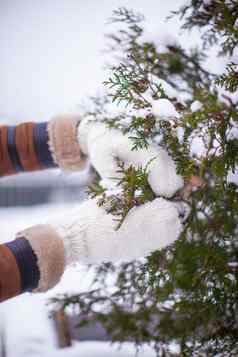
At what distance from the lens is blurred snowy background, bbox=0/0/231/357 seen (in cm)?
167

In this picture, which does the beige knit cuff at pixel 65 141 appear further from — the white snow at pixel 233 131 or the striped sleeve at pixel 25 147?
the white snow at pixel 233 131

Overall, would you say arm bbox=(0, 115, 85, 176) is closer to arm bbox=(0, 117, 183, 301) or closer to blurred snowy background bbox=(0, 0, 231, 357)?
arm bbox=(0, 117, 183, 301)

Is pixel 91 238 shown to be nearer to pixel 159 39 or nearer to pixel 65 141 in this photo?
pixel 65 141

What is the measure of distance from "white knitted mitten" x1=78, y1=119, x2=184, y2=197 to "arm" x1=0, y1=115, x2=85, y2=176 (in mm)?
25

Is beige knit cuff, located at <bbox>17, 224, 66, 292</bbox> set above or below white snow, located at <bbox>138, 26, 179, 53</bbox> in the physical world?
below

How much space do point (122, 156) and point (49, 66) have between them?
3.55 feet

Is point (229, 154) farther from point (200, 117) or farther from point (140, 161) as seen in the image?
point (140, 161)

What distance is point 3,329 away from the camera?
1228 millimetres

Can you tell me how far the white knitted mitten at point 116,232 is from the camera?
0.71 m

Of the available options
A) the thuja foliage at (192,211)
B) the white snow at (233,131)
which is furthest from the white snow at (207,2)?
the white snow at (233,131)

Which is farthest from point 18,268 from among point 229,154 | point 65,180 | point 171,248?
point 65,180

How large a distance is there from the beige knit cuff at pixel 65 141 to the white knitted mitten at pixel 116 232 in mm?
215

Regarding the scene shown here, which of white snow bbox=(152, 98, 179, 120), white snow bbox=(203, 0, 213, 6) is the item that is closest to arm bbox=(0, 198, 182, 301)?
white snow bbox=(152, 98, 179, 120)

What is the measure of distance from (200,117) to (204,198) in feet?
0.42
